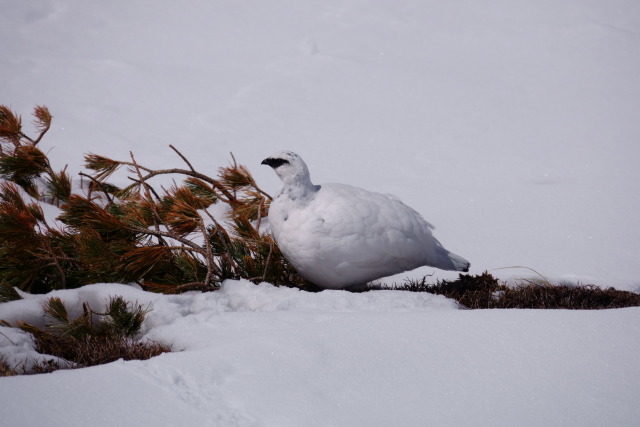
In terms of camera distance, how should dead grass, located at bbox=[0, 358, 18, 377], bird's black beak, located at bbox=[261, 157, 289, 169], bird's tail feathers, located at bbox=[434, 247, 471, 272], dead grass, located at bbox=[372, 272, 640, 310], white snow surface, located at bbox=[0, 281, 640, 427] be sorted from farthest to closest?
bird's tail feathers, located at bbox=[434, 247, 471, 272] → dead grass, located at bbox=[372, 272, 640, 310] → bird's black beak, located at bbox=[261, 157, 289, 169] → dead grass, located at bbox=[0, 358, 18, 377] → white snow surface, located at bbox=[0, 281, 640, 427]

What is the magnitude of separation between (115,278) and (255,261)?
0.76m

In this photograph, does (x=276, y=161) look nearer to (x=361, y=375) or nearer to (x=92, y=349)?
(x=92, y=349)

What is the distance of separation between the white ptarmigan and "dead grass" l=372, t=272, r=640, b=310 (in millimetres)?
309

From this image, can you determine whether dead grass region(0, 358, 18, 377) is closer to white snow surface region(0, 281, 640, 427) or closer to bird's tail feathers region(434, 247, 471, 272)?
white snow surface region(0, 281, 640, 427)

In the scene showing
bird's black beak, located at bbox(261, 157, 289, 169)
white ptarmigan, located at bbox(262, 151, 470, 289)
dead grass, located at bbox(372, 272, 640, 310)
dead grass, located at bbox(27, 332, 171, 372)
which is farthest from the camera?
dead grass, located at bbox(372, 272, 640, 310)

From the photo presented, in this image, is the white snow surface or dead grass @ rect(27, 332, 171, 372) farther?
dead grass @ rect(27, 332, 171, 372)

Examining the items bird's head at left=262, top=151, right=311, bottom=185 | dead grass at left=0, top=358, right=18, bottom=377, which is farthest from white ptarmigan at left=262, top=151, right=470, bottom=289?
dead grass at left=0, top=358, right=18, bottom=377

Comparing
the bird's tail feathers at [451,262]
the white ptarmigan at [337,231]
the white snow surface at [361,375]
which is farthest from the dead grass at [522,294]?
the white snow surface at [361,375]

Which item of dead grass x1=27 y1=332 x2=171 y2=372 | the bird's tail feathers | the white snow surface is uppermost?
the bird's tail feathers

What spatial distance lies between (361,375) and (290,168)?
1355 millimetres

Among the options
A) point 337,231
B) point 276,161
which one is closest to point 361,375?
point 337,231

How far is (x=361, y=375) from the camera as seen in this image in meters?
2.32

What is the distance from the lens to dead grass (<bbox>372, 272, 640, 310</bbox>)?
11.6 ft

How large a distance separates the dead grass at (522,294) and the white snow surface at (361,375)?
30.8 inches
